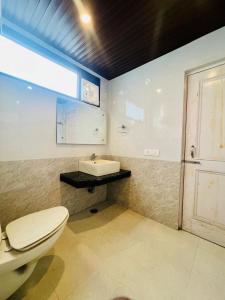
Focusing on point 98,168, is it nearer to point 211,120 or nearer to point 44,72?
point 44,72

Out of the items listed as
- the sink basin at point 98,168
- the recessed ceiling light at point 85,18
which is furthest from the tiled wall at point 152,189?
the recessed ceiling light at point 85,18

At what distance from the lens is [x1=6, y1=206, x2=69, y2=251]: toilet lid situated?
3.02 feet

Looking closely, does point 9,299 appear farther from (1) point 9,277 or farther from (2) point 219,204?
(2) point 219,204

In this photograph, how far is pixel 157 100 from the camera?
6.31 ft

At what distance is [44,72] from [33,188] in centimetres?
140

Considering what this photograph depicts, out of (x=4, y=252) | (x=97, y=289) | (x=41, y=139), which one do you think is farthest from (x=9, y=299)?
(x=41, y=139)

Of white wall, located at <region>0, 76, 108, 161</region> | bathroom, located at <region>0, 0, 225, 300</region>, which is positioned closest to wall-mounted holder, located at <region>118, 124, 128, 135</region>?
bathroom, located at <region>0, 0, 225, 300</region>

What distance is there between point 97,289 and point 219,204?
145 centimetres

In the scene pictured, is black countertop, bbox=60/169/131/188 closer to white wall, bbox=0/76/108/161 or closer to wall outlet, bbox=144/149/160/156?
white wall, bbox=0/76/108/161

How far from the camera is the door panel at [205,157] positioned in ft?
4.95

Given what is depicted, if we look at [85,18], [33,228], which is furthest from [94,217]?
[85,18]

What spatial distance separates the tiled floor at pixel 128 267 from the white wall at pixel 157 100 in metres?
1.00

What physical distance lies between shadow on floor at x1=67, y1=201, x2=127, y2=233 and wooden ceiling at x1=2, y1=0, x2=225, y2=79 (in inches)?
89.9

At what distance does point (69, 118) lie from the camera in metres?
2.00
